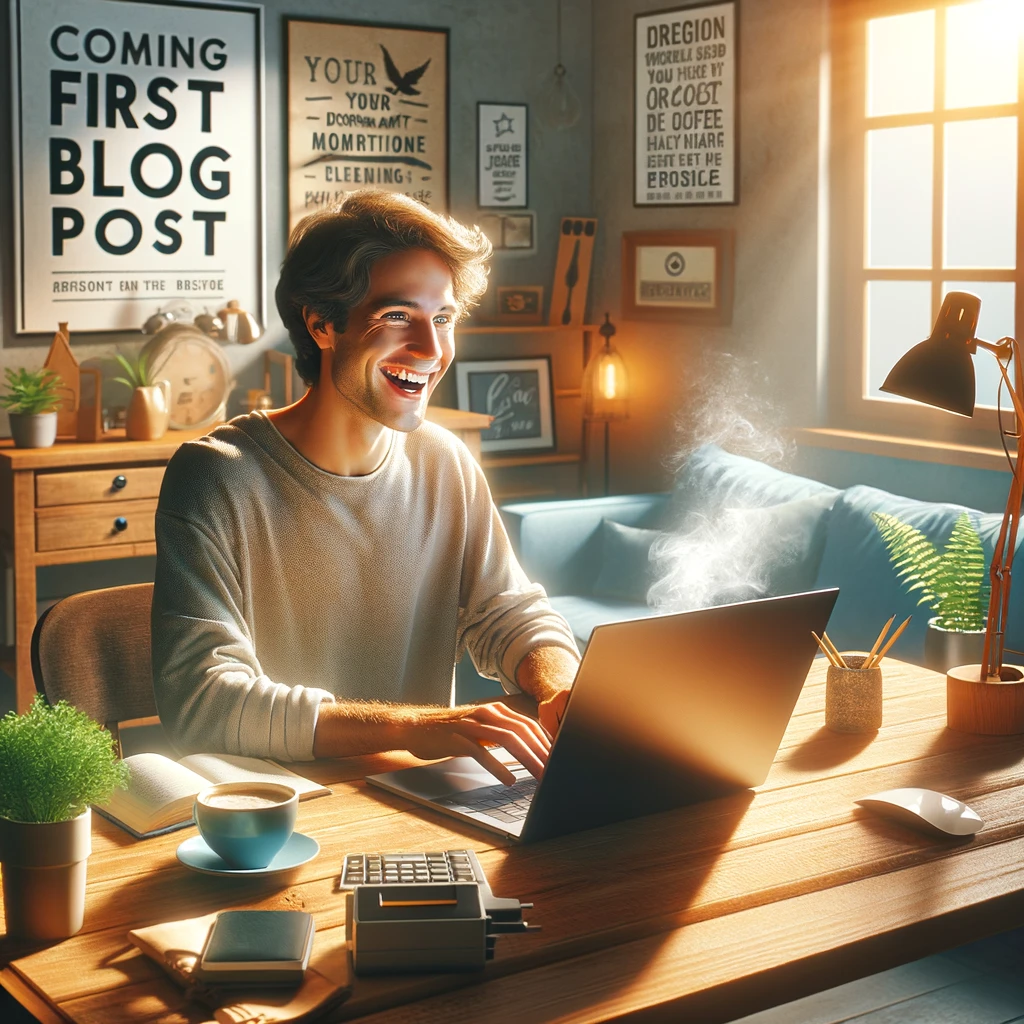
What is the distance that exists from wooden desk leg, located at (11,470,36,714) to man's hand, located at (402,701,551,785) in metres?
2.62

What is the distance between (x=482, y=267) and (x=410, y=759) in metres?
0.82

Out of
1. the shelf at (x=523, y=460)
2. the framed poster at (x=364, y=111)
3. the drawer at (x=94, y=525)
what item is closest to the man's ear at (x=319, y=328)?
the drawer at (x=94, y=525)

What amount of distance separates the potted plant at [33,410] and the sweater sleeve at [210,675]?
241 centimetres

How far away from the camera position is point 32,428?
4027 millimetres

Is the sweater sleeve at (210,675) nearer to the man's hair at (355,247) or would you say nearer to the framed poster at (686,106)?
the man's hair at (355,247)

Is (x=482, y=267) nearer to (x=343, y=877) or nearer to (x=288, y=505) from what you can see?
(x=288, y=505)

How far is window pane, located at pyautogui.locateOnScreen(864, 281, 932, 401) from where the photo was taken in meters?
4.22

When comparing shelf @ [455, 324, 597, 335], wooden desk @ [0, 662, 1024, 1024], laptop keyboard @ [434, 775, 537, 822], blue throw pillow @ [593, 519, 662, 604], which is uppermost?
shelf @ [455, 324, 597, 335]

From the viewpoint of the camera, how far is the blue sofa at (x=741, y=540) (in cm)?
347

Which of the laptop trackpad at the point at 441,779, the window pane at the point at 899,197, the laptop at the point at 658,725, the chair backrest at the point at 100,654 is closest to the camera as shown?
the laptop at the point at 658,725

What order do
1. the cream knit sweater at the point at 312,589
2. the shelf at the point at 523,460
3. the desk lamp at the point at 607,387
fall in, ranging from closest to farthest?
the cream knit sweater at the point at 312,589 → the desk lamp at the point at 607,387 → the shelf at the point at 523,460

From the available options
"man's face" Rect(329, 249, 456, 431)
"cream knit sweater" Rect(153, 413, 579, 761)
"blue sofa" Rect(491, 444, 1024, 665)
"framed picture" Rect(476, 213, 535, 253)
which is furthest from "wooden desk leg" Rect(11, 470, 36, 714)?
"man's face" Rect(329, 249, 456, 431)

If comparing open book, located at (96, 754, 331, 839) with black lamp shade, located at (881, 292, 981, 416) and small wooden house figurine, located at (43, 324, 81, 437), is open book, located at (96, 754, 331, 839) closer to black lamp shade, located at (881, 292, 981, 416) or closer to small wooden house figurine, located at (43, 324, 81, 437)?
black lamp shade, located at (881, 292, 981, 416)

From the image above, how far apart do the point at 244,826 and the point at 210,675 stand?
42 centimetres
